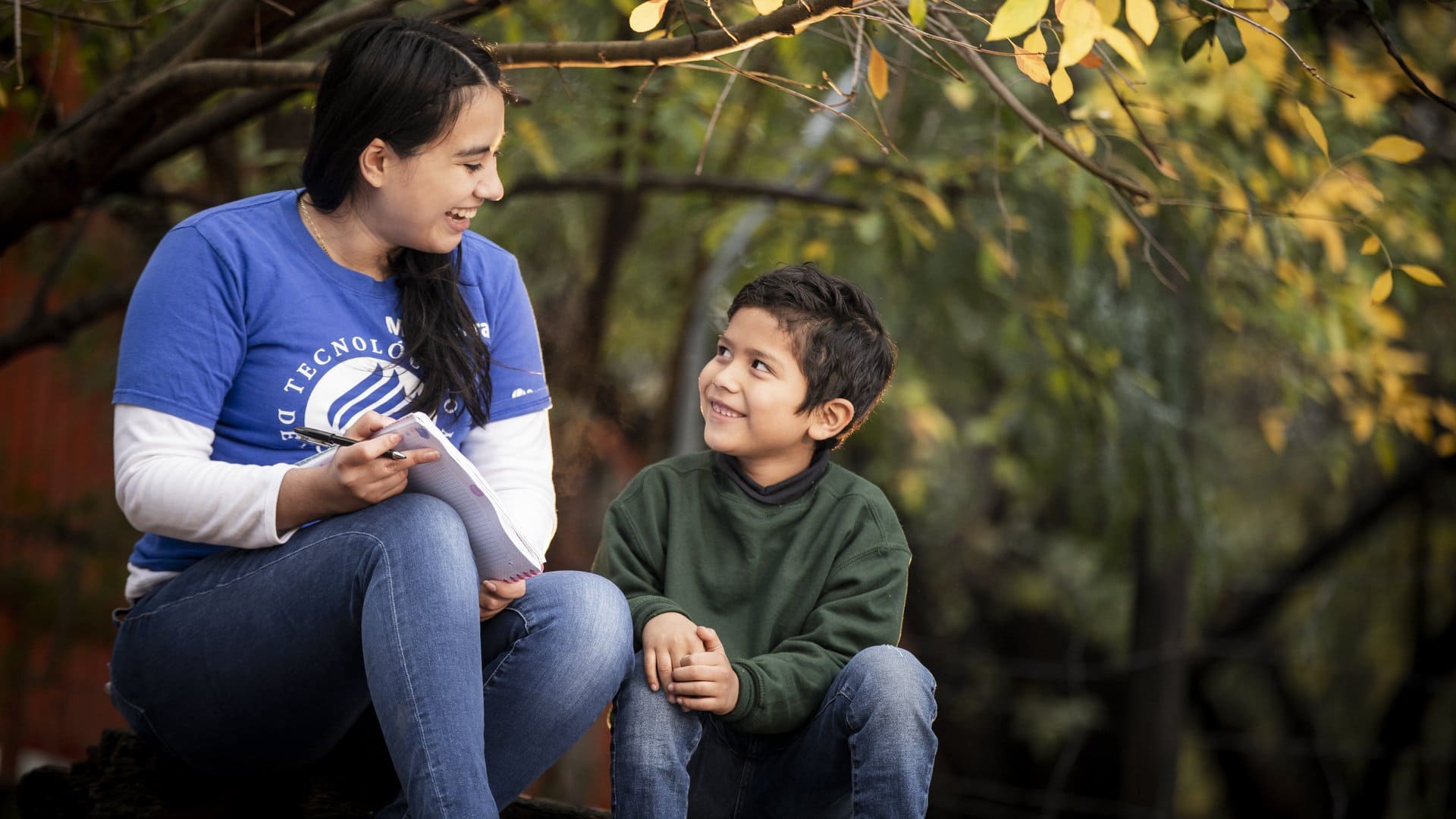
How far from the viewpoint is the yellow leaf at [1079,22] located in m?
1.44

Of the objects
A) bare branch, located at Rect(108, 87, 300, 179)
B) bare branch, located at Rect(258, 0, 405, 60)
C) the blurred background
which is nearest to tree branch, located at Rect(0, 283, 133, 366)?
the blurred background

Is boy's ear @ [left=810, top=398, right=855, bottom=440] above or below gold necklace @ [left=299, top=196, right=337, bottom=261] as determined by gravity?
below

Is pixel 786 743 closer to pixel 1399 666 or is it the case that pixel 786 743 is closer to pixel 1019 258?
pixel 1019 258

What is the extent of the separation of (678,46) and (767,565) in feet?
2.44

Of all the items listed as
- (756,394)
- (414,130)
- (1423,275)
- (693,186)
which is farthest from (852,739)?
(693,186)

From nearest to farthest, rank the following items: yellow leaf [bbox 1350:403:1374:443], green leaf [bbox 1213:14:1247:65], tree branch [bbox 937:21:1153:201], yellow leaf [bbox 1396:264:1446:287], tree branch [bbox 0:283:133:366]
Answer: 1. green leaf [bbox 1213:14:1247:65]
2. tree branch [bbox 937:21:1153:201]
3. yellow leaf [bbox 1396:264:1446:287]
4. tree branch [bbox 0:283:133:366]
5. yellow leaf [bbox 1350:403:1374:443]

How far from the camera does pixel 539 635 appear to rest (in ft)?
5.32

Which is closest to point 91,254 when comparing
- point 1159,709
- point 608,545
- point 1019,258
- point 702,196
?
point 702,196

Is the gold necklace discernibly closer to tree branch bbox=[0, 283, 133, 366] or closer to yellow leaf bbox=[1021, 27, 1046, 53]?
yellow leaf bbox=[1021, 27, 1046, 53]

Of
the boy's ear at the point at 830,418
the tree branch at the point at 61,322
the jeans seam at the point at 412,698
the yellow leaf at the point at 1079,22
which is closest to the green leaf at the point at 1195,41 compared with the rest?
the yellow leaf at the point at 1079,22

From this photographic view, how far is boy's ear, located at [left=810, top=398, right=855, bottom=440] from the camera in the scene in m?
1.82

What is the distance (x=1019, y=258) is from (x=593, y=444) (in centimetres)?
182

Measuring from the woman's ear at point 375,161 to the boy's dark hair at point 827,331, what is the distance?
1.74ft

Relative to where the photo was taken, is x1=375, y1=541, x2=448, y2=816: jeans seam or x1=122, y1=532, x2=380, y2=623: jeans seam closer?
x1=375, y1=541, x2=448, y2=816: jeans seam
